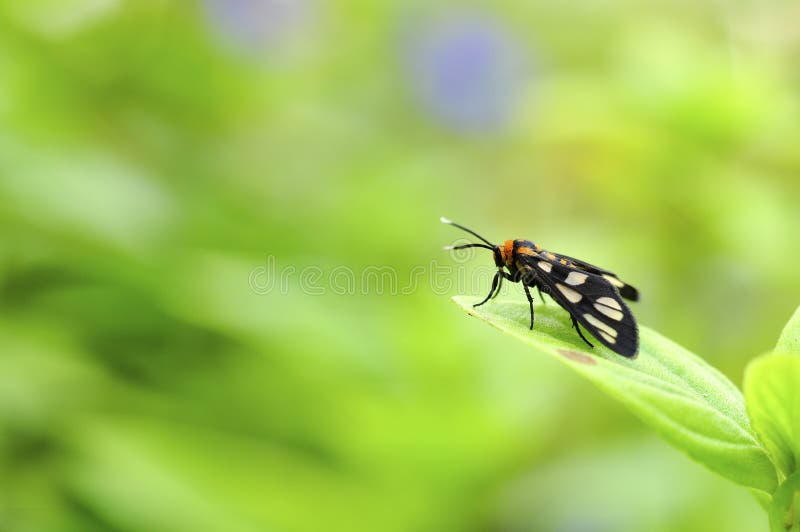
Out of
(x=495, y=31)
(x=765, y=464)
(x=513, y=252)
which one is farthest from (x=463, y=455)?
(x=495, y=31)

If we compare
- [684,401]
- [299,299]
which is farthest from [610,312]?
[299,299]

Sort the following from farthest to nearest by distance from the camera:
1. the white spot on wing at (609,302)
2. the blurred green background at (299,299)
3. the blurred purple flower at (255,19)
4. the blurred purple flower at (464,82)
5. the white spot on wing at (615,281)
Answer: the blurred purple flower at (464,82)
the blurred purple flower at (255,19)
the blurred green background at (299,299)
the white spot on wing at (615,281)
the white spot on wing at (609,302)

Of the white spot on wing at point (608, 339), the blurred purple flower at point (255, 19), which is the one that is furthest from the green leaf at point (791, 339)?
the blurred purple flower at point (255, 19)

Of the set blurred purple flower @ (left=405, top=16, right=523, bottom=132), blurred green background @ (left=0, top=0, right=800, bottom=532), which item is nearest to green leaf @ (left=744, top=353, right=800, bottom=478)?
blurred green background @ (left=0, top=0, right=800, bottom=532)

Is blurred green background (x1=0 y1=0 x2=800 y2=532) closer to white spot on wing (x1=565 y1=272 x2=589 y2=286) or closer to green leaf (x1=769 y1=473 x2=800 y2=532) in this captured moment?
white spot on wing (x1=565 y1=272 x2=589 y2=286)

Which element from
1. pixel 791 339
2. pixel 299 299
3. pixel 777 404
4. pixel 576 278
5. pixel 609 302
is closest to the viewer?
pixel 777 404

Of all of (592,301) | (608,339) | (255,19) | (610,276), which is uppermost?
(255,19)

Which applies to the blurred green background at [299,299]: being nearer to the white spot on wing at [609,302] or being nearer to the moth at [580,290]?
the moth at [580,290]

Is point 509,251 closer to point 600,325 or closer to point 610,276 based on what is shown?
point 610,276
